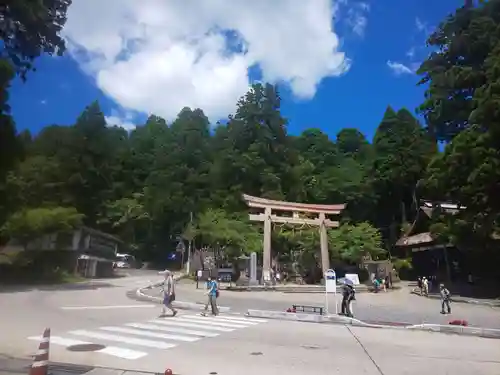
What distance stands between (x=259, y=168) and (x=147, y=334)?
42489 mm

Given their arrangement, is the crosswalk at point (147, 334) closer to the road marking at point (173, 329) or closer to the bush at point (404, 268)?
the road marking at point (173, 329)

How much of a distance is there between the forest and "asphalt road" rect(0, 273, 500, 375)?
302 inches

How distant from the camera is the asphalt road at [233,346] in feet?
26.2

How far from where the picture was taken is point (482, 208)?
82.8 feet

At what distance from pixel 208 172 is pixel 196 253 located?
1730 centimetres

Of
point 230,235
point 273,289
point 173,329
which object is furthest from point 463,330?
point 230,235

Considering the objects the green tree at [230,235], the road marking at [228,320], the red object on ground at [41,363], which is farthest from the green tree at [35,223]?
the red object on ground at [41,363]

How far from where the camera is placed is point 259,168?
2089 inches

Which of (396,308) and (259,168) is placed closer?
(396,308)

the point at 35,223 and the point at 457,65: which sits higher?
the point at 457,65

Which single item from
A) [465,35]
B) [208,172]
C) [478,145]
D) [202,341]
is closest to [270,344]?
[202,341]

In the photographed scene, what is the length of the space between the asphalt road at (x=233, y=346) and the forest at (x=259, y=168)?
25.2ft

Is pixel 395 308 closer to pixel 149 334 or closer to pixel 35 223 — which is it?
pixel 149 334

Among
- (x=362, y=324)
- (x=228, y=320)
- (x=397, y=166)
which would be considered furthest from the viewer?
(x=397, y=166)
